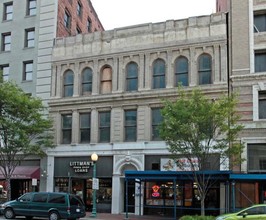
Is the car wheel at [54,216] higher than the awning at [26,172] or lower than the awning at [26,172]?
lower

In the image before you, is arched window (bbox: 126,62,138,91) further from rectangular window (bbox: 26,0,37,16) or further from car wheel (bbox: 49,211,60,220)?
car wheel (bbox: 49,211,60,220)

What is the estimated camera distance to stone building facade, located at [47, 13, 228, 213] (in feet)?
98.4

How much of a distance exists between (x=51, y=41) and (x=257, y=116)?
17.5 meters

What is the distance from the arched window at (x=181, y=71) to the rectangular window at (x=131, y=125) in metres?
3.91

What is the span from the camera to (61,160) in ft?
108

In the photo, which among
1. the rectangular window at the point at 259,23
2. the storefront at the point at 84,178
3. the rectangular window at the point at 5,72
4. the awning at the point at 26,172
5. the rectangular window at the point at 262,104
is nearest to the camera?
the rectangular window at the point at 262,104

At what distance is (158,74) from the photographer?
31312 millimetres

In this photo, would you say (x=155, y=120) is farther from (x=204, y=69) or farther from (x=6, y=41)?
(x=6, y=41)

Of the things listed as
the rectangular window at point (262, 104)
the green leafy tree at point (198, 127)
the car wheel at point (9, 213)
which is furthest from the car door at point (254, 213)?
the car wheel at point (9, 213)

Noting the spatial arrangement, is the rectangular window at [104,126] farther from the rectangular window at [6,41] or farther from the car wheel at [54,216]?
the rectangular window at [6,41]

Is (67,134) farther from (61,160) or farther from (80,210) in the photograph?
(80,210)

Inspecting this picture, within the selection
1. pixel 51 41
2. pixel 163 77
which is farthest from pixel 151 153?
pixel 51 41

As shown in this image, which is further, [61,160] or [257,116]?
[61,160]

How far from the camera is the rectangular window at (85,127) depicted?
3284 centimetres
